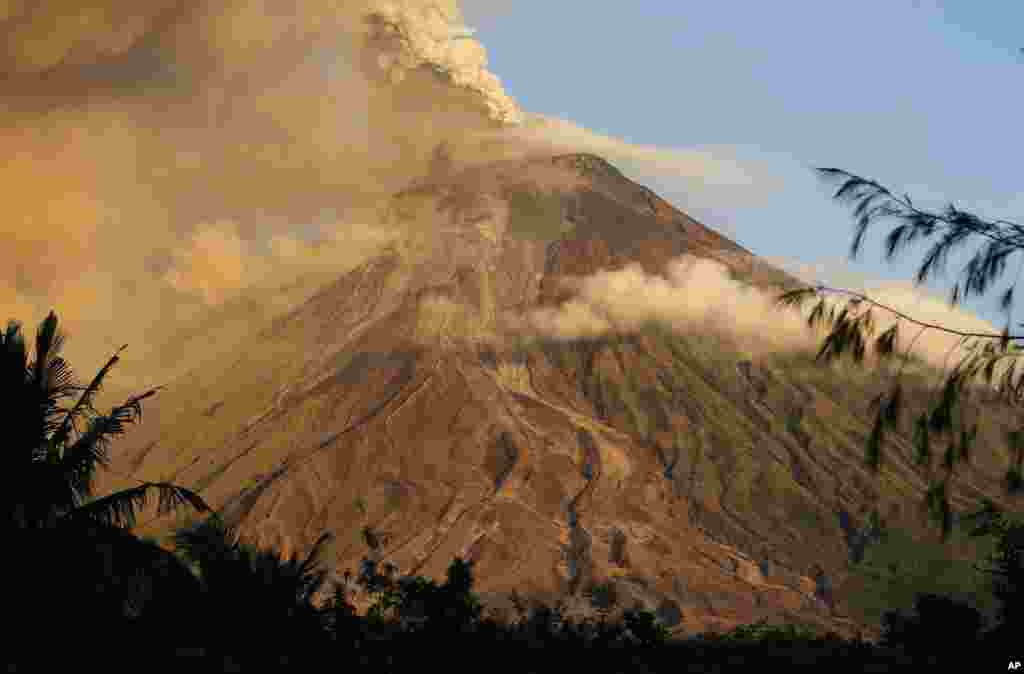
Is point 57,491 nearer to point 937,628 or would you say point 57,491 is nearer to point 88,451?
point 88,451

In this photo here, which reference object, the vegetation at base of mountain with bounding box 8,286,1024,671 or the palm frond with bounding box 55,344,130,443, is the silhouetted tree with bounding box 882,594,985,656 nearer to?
the vegetation at base of mountain with bounding box 8,286,1024,671

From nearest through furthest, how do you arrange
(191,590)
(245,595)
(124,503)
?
1. (124,503)
2. (191,590)
3. (245,595)

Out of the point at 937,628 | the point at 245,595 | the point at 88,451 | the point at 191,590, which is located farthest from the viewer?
the point at 937,628

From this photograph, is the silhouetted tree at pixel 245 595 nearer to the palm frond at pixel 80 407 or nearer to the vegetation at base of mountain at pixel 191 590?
the vegetation at base of mountain at pixel 191 590

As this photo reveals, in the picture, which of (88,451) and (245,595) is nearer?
(88,451)

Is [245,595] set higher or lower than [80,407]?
lower

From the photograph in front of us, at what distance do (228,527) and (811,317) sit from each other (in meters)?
12.9

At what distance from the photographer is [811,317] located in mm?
11750

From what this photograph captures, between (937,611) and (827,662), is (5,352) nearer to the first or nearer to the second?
(827,662)

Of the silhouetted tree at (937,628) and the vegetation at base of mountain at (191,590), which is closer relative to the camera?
the vegetation at base of mountain at (191,590)

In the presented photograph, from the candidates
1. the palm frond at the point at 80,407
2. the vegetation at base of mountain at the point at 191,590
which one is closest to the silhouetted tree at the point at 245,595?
the vegetation at base of mountain at the point at 191,590

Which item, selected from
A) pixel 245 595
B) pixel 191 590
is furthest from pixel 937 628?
pixel 191 590

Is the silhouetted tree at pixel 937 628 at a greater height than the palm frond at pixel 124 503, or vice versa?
the palm frond at pixel 124 503

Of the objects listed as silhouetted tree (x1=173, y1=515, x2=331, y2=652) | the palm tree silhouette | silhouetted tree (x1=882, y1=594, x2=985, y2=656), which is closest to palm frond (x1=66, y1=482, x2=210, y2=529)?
the palm tree silhouette
